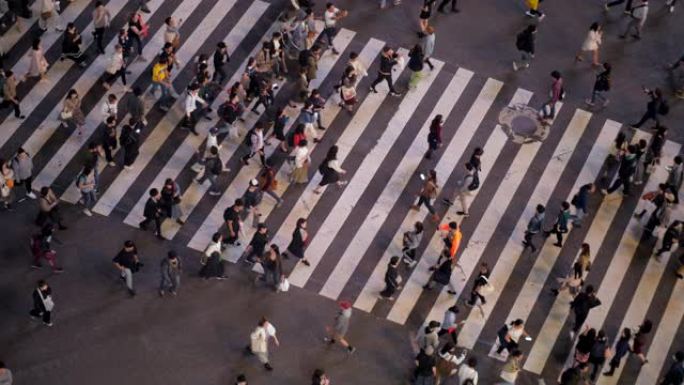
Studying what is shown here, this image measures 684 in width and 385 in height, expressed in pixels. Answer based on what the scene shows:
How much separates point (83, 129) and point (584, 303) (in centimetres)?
1452

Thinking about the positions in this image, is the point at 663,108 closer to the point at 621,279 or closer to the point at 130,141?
the point at 621,279

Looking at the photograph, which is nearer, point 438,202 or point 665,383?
point 665,383

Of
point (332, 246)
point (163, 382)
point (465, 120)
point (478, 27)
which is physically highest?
point (478, 27)

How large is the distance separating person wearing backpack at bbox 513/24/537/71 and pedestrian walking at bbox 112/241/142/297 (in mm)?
13069

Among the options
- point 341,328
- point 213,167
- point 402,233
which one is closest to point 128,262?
point 213,167

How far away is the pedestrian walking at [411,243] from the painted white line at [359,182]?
206 centimetres

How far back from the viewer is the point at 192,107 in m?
39.6

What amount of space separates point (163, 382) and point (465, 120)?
39.5 feet

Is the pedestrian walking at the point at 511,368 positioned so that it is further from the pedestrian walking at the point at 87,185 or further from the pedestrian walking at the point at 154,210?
the pedestrian walking at the point at 87,185

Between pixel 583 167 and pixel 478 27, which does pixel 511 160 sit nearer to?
pixel 583 167

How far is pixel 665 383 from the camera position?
35.4 meters

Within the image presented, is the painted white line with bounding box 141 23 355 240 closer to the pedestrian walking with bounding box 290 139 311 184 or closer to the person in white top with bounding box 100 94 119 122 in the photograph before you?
the pedestrian walking with bounding box 290 139 311 184

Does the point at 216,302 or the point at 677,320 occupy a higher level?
the point at 677,320

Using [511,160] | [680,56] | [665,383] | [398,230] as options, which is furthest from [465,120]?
[665,383]
